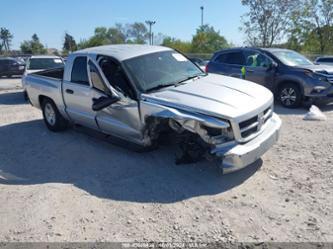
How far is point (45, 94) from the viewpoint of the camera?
719 centimetres

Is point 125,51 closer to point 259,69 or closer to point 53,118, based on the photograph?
point 53,118

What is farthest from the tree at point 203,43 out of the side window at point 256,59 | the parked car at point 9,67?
the side window at point 256,59

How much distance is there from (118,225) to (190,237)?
809 mm

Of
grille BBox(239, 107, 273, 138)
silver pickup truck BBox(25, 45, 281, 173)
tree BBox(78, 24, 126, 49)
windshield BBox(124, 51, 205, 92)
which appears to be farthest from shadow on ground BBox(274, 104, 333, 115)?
tree BBox(78, 24, 126, 49)

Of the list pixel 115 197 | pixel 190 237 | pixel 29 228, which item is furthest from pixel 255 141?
pixel 29 228

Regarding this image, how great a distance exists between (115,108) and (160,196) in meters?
1.78

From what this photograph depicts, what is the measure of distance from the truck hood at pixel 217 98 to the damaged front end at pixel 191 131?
0.11 m

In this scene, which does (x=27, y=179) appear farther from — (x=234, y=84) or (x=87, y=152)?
(x=234, y=84)

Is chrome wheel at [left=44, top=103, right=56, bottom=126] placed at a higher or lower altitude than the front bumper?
lower

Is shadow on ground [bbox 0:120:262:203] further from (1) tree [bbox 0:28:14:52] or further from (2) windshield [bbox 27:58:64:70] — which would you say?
(1) tree [bbox 0:28:14:52]

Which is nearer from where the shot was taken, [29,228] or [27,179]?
[29,228]

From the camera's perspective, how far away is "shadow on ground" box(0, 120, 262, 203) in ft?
13.9

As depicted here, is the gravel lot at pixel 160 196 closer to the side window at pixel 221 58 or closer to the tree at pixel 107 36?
the side window at pixel 221 58

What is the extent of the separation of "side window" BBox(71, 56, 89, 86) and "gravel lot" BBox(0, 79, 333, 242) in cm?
126
